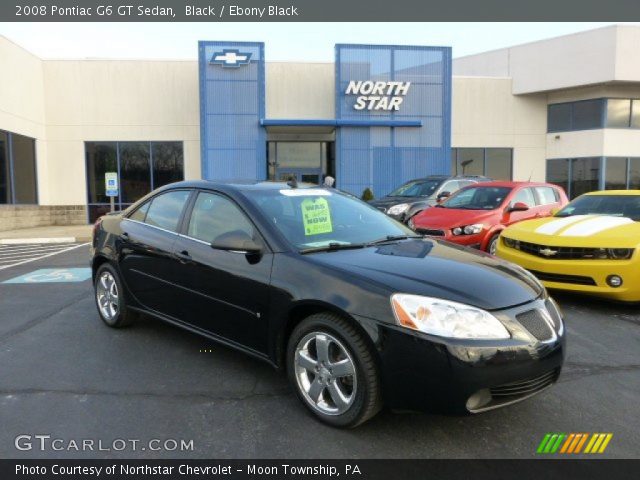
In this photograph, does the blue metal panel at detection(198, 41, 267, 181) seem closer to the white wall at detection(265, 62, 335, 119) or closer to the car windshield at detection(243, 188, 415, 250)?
the white wall at detection(265, 62, 335, 119)

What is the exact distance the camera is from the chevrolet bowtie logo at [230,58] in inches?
767

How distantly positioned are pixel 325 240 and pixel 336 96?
17616mm

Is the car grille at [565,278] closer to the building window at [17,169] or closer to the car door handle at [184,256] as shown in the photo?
the car door handle at [184,256]

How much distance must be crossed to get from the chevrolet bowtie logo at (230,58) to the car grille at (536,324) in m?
18.5

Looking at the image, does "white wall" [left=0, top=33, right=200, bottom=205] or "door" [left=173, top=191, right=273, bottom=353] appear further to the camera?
"white wall" [left=0, top=33, right=200, bottom=205]

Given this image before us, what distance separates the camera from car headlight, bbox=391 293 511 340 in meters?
2.72

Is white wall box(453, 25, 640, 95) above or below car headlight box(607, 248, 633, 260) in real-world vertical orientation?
above

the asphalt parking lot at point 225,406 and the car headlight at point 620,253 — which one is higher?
the car headlight at point 620,253

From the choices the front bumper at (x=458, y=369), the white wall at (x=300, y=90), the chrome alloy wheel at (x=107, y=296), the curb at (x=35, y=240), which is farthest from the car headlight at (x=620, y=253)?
the white wall at (x=300, y=90)

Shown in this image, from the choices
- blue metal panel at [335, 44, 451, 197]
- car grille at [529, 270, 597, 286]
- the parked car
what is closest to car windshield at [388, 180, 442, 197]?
the parked car

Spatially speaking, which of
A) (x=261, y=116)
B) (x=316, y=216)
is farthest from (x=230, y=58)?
(x=316, y=216)

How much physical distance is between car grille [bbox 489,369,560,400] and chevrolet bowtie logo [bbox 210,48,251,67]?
61.5 feet

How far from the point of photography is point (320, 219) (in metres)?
3.86

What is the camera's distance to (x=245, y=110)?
19.9 m
